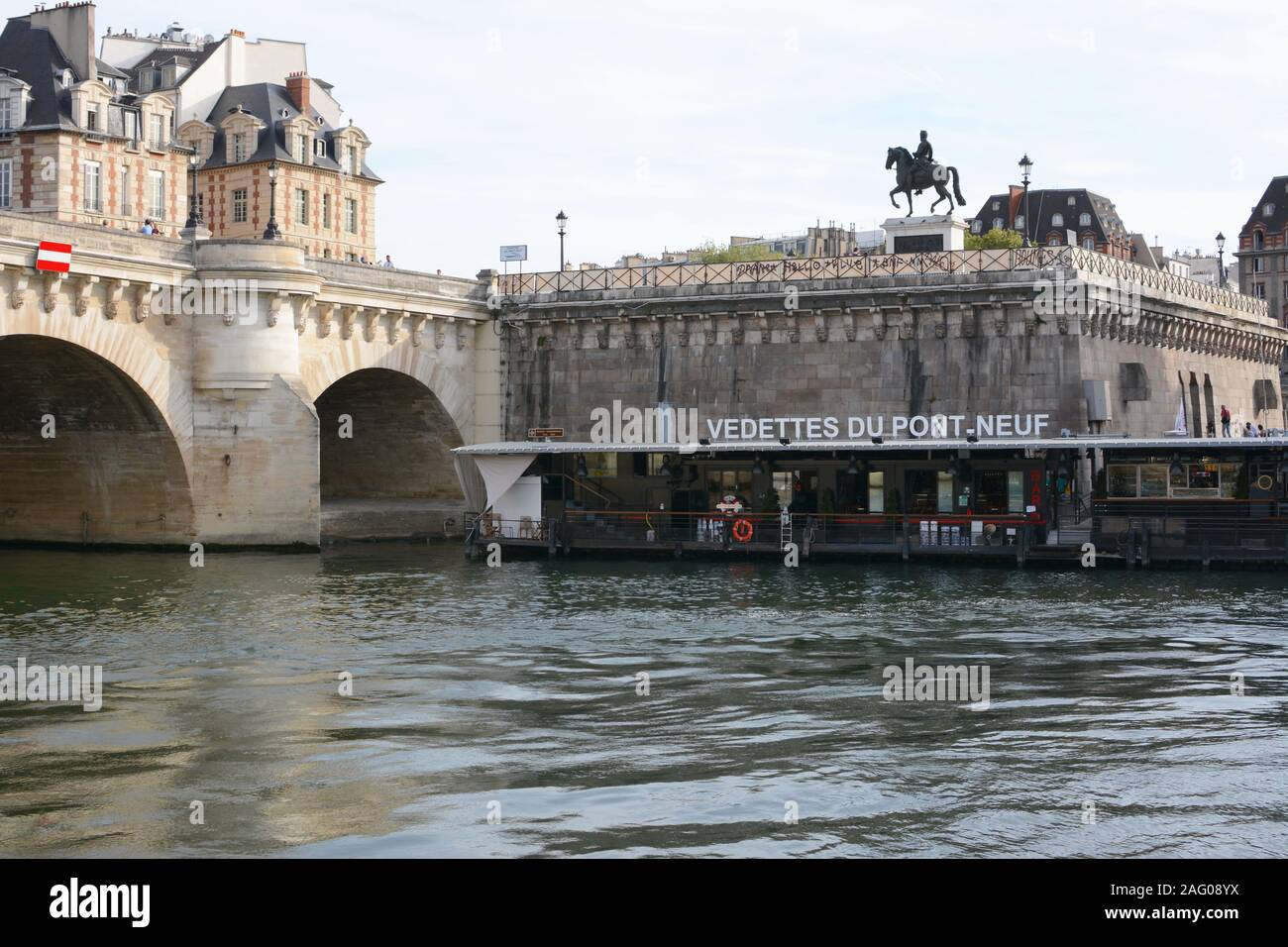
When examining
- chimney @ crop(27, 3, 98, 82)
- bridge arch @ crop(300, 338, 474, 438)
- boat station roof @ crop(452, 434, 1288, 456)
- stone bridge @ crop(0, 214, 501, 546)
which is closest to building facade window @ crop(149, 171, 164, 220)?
chimney @ crop(27, 3, 98, 82)

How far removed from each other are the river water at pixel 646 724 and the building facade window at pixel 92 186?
138ft

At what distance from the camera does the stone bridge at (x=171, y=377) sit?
4681 centimetres

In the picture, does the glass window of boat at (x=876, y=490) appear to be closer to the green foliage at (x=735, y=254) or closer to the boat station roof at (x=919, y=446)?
the boat station roof at (x=919, y=446)

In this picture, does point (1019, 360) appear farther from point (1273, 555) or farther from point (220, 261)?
point (220, 261)

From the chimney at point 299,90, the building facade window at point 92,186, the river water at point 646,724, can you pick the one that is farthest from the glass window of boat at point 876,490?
the chimney at point 299,90

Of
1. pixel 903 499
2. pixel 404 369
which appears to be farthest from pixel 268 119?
pixel 903 499

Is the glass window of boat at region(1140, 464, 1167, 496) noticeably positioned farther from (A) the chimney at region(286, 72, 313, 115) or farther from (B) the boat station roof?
(A) the chimney at region(286, 72, 313, 115)

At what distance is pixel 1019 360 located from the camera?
5531 centimetres

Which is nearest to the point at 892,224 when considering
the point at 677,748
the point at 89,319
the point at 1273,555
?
the point at 1273,555

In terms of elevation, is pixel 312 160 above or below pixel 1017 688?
above

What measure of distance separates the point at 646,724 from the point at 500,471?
31.9 meters

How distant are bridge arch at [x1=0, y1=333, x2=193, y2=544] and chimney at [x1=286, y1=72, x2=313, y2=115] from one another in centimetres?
3979

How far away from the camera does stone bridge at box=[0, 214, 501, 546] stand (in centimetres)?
4681
